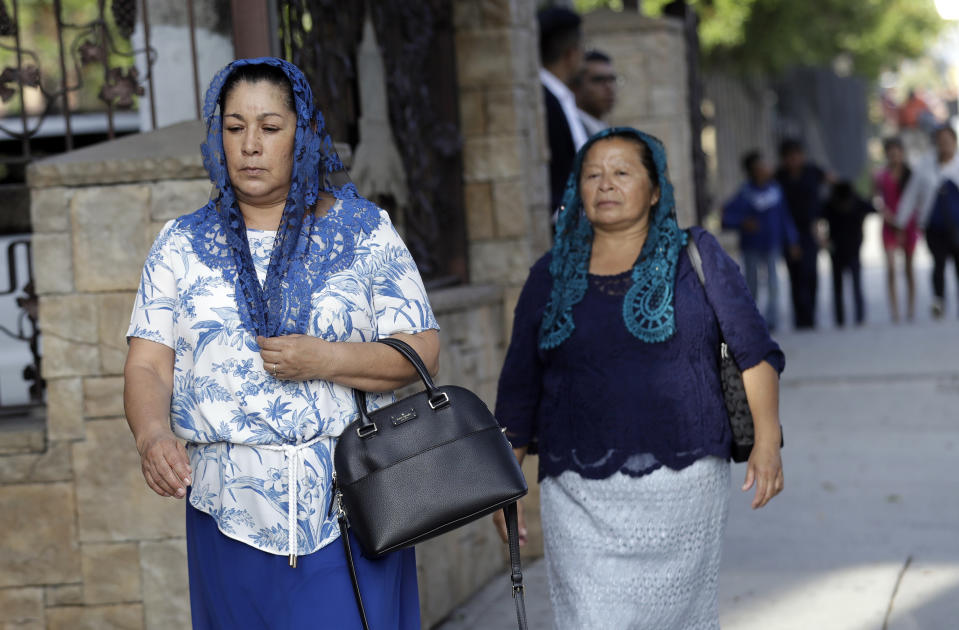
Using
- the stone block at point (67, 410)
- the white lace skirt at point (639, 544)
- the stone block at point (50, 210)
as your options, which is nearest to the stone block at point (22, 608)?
the stone block at point (67, 410)

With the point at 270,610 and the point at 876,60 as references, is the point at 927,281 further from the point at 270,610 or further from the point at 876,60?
the point at 270,610

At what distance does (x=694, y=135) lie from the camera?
1097 centimetres

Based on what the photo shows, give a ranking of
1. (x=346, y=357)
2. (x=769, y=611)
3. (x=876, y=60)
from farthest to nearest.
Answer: (x=876, y=60)
(x=769, y=611)
(x=346, y=357)

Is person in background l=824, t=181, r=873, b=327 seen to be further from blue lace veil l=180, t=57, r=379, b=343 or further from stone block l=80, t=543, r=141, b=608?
blue lace veil l=180, t=57, r=379, b=343

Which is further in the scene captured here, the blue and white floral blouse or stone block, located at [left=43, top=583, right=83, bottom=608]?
stone block, located at [left=43, top=583, right=83, bottom=608]

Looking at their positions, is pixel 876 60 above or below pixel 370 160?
above

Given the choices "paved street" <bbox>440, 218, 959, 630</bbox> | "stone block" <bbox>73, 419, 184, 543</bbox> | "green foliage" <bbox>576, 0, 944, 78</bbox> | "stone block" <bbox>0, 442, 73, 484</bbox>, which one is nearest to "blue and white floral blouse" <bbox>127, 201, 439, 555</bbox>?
"stone block" <bbox>73, 419, 184, 543</bbox>

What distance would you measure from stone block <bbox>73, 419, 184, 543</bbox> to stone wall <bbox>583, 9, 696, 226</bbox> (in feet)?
21.6

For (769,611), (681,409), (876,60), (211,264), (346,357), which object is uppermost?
(876,60)

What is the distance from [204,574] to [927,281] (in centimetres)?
1656

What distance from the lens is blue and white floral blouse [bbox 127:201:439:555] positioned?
9.14 ft

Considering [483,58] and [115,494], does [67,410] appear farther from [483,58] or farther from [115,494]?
[483,58]

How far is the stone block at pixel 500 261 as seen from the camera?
6.20 metres

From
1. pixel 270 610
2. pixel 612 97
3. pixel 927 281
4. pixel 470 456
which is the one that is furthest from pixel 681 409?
pixel 927 281
